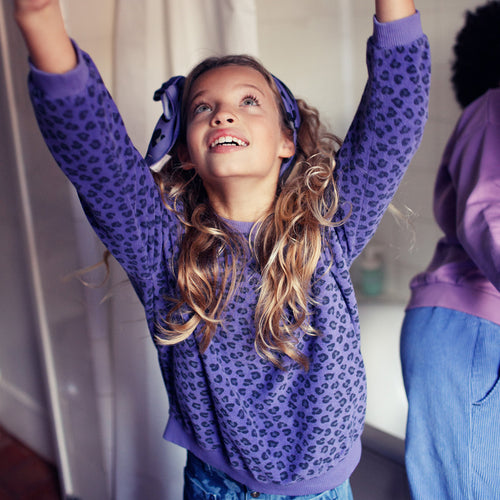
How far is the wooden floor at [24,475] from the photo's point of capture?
1.88 meters

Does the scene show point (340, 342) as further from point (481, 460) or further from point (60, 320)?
point (60, 320)

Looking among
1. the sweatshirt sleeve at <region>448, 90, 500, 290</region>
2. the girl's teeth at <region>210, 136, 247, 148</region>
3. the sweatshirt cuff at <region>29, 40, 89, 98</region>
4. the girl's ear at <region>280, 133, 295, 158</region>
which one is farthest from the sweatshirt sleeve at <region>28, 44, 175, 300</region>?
the sweatshirt sleeve at <region>448, 90, 500, 290</region>

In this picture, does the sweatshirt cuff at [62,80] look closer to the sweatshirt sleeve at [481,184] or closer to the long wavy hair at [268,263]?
the long wavy hair at [268,263]

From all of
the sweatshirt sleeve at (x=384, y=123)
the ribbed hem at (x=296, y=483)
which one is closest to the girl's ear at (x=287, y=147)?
the sweatshirt sleeve at (x=384, y=123)

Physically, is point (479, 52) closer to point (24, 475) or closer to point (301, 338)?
point (301, 338)

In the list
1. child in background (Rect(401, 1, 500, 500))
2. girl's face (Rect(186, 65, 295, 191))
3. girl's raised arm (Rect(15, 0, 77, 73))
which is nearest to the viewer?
girl's raised arm (Rect(15, 0, 77, 73))

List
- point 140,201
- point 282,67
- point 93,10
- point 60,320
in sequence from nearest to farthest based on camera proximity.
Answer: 1. point 140,201
2. point 93,10
3. point 60,320
4. point 282,67

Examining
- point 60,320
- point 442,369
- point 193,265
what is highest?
point 193,265

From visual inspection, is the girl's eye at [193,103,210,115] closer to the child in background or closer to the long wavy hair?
the long wavy hair

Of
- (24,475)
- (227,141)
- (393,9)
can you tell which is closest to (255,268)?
(227,141)

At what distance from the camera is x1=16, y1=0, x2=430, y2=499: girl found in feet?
2.72

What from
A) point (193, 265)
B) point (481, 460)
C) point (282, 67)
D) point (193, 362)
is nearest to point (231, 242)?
point (193, 265)

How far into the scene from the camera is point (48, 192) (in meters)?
1.55

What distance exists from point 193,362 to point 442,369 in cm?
50
